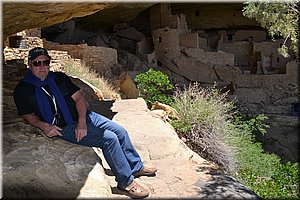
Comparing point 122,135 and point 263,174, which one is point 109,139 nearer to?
point 122,135

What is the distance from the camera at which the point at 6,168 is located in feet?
8.77

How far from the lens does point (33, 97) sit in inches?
114

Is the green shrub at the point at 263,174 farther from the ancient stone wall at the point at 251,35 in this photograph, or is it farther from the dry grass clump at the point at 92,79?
the ancient stone wall at the point at 251,35

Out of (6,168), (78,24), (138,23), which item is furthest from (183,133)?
(138,23)

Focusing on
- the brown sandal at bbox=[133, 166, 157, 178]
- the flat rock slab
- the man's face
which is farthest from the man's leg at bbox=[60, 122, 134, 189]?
the man's face

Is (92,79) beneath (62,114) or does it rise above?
beneath

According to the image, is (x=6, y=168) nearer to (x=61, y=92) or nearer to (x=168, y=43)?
(x=61, y=92)

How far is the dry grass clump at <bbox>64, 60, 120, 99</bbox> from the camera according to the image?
8.55 m

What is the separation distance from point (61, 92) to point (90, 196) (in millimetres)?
927

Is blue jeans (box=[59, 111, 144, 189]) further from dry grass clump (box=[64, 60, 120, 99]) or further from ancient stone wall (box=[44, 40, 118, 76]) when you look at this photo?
ancient stone wall (box=[44, 40, 118, 76])

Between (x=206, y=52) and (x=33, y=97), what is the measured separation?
1496 cm

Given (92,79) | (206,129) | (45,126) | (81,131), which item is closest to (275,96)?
(92,79)

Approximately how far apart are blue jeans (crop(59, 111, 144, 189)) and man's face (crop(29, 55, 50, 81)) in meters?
0.50

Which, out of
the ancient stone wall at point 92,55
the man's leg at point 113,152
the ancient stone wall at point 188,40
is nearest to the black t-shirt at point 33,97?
the man's leg at point 113,152
